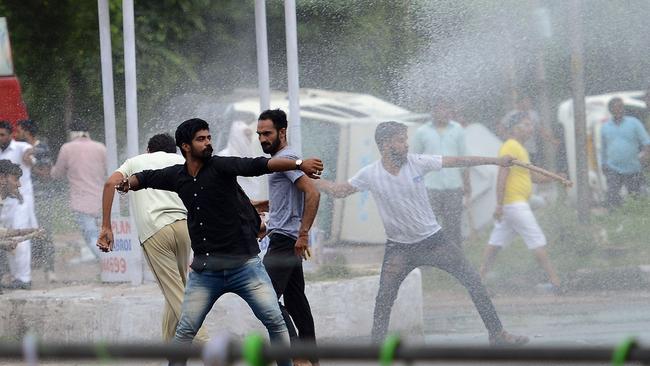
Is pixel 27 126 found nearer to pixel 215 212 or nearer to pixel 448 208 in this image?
pixel 448 208

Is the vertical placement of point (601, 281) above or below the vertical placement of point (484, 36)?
below

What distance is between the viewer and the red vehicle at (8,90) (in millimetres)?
12781

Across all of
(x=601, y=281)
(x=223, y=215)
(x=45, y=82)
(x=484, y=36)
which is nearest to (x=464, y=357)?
(x=223, y=215)

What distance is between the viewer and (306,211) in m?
6.84

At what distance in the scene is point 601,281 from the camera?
422 inches

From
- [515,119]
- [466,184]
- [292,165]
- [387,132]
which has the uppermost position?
[515,119]

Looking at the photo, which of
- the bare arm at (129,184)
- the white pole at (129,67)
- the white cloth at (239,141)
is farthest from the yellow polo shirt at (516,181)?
the bare arm at (129,184)

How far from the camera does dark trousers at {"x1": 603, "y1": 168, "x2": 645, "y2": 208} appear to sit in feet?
40.0

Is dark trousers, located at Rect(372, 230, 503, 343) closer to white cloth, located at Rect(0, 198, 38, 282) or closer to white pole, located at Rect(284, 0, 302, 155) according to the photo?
white pole, located at Rect(284, 0, 302, 155)

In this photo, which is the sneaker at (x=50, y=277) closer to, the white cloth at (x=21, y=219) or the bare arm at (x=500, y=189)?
the white cloth at (x=21, y=219)

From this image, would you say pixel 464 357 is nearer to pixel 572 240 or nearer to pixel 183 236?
pixel 183 236

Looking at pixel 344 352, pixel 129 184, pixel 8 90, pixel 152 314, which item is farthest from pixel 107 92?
pixel 344 352

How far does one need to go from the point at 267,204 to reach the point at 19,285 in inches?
164

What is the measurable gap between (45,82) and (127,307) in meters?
8.65
